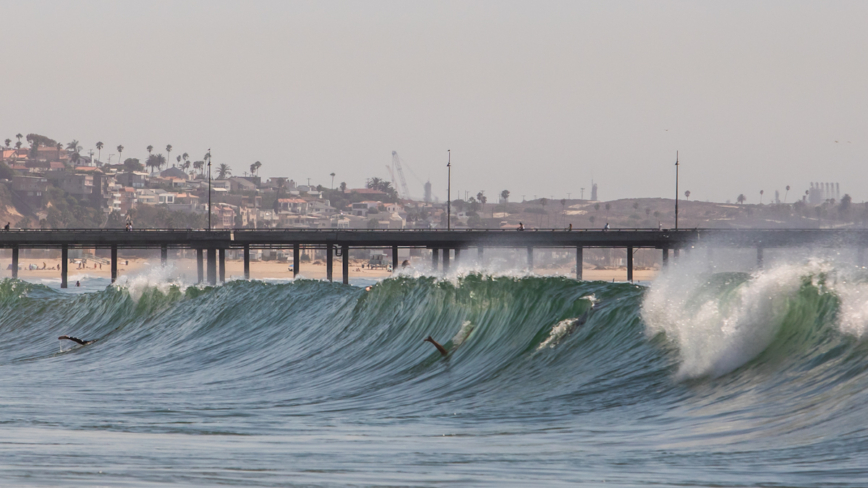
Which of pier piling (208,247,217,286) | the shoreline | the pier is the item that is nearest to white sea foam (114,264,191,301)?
pier piling (208,247,217,286)

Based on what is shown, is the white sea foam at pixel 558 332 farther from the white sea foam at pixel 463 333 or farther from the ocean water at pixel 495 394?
the white sea foam at pixel 463 333

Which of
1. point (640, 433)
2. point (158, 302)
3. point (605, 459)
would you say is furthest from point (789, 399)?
point (158, 302)

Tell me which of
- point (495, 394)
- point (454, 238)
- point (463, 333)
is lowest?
point (495, 394)

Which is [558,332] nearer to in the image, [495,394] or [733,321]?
[495,394]

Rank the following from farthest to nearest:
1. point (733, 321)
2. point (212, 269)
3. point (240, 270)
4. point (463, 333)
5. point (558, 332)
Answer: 1. point (240, 270)
2. point (212, 269)
3. point (463, 333)
4. point (558, 332)
5. point (733, 321)

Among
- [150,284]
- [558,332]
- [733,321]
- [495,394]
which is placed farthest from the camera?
[150,284]

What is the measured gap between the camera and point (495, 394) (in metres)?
13.4

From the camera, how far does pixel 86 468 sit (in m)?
7.84

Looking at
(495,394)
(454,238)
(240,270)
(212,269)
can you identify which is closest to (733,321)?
(495,394)

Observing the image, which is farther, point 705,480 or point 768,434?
point 768,434

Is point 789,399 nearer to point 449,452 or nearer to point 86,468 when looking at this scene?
point 449,452

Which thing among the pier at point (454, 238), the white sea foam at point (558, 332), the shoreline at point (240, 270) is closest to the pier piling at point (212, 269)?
the pier at point (454, 238)

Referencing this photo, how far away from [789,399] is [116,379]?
39.1 ft

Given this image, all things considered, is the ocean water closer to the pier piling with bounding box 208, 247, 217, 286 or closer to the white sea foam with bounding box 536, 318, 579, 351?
the white sea foam with bounding box 536, 318, 579, 351
